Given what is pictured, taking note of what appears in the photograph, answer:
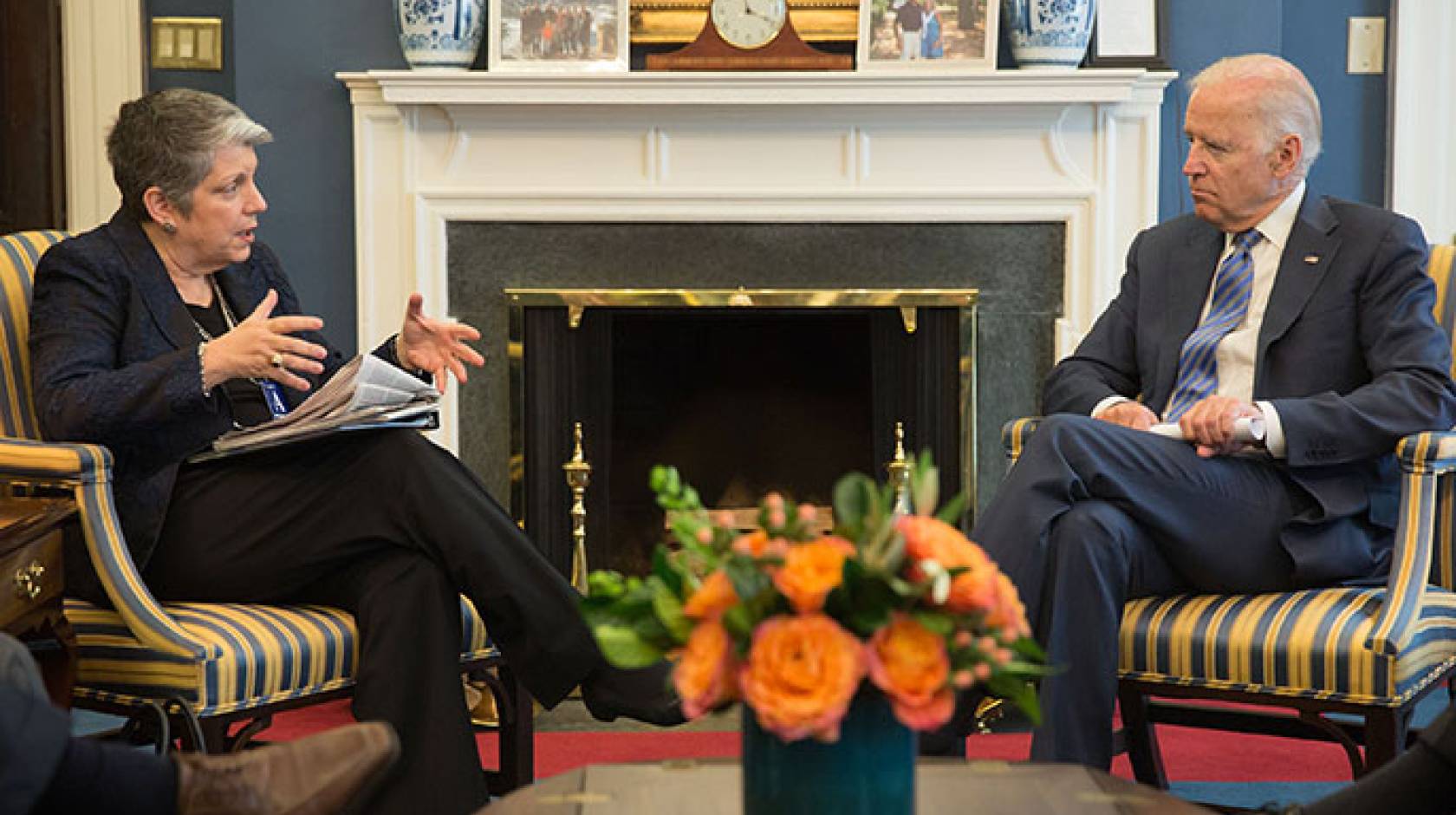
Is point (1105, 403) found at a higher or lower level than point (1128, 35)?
lower

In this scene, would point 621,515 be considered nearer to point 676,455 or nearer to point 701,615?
point 676,455

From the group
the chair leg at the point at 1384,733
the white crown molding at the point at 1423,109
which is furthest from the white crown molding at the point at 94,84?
the chair leg at the point at 1384,733

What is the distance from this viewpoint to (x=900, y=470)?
3887 mm

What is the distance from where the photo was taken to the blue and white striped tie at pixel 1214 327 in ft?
8.98

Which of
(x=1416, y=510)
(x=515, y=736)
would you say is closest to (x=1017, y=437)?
(x=1416, y=510)

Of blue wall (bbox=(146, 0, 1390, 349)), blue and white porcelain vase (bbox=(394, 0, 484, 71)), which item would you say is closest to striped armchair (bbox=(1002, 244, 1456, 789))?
blue wall (bbox=(146, 0, 1390, 349))

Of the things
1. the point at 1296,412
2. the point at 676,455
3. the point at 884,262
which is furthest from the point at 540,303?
the point at 1296,412

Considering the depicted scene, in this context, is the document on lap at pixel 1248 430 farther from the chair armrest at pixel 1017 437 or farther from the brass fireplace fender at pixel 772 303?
the brass fireplace fender at pixel 772 303

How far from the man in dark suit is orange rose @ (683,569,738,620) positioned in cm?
109

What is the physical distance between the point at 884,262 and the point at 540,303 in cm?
75

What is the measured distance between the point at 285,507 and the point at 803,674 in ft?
4.53

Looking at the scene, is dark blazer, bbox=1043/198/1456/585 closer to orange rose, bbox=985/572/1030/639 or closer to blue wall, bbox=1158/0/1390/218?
blue wall, bbox=1158/0/1390/218

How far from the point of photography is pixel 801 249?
12.8 ft

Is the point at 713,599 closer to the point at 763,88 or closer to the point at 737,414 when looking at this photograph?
the point at 763,88
